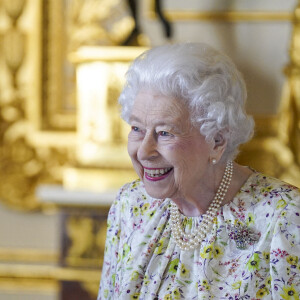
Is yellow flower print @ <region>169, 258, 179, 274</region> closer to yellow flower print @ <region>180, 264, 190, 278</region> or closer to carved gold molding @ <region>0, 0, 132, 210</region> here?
yellow flower print @ <region>180, 264, 190, 278</region>

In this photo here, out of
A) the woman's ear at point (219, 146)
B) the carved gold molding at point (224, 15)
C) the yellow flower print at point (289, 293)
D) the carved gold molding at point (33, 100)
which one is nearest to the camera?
the yellow flower print at point (289, 293)

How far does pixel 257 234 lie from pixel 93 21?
7.43ft

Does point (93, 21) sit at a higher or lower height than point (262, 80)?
higher

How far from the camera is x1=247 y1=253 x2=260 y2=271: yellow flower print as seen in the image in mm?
1538

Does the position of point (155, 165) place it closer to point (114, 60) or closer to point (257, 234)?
point (257, 234)

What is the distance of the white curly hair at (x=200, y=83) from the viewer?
1524 millimetres

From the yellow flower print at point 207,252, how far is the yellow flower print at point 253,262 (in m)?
0.10

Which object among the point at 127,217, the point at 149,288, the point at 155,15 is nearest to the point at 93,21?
the point at 155,15

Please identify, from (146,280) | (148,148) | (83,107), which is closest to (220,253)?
(146,280)

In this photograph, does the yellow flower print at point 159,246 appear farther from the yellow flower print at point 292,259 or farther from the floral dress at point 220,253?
the yellow flower print at point 292,259

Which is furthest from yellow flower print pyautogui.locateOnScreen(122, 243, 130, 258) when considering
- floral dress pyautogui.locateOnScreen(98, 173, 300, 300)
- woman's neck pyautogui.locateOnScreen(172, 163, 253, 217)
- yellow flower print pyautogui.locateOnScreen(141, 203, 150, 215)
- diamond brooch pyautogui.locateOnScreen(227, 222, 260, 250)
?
diamond brooch pyautogui.locateOnScreen(227, 222, 260, 250)

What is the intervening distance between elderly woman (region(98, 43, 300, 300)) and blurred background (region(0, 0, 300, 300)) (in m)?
1.41

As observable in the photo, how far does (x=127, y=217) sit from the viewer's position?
5.94ft

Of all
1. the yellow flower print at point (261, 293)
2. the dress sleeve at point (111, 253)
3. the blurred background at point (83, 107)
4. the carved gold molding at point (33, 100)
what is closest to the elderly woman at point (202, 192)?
the yellow flower print at point (261, 293)
